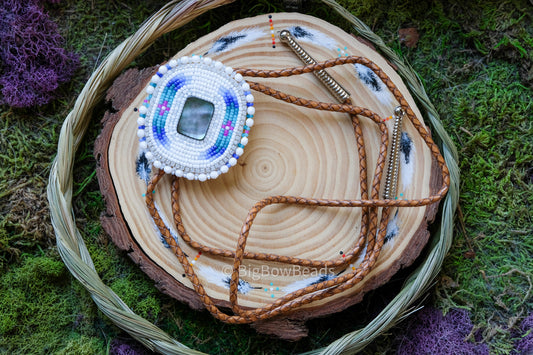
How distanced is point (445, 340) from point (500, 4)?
976mm

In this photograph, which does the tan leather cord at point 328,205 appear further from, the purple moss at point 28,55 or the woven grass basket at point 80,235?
the purple moss at point 28,55

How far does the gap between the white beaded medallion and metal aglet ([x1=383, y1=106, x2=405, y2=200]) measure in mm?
394

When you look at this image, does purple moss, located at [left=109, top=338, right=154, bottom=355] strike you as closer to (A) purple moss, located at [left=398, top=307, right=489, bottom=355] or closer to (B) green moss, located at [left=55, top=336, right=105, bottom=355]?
(B) green moss, located at [left=55, top=336, right=105, bottom=355]

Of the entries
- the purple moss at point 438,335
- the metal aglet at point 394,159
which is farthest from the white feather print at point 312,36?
the purple moss at point 438,335

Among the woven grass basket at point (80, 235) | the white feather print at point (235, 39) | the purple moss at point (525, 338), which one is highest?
the white feather print at point (235, 39)

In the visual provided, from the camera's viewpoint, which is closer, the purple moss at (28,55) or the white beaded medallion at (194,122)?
the white beaded medallion at (194,122)

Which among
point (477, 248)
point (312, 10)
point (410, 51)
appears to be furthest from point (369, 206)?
point (312, 10)

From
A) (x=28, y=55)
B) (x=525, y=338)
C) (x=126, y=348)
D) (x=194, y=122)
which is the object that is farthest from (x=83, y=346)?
(x=525, y=338)

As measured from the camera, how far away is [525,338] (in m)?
1.38

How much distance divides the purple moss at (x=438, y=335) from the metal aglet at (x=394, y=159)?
365 mm

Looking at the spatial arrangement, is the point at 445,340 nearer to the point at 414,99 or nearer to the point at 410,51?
the point at 414,99

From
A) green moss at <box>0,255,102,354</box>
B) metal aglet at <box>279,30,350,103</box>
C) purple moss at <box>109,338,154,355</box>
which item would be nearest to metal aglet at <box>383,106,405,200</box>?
metal aglet at <box>279,30,350,103</box>

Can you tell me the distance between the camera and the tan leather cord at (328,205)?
135cm

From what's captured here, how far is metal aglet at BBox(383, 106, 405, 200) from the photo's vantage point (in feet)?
4.58
